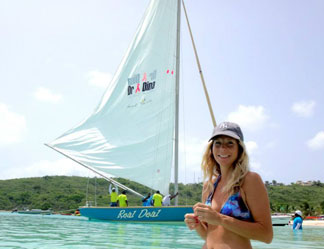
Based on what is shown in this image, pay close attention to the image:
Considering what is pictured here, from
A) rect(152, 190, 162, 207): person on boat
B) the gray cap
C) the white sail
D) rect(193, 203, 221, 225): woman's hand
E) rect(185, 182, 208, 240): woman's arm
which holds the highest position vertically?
the white sail

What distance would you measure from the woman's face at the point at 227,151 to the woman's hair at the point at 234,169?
0.08 feet

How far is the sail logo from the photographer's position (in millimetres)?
17625

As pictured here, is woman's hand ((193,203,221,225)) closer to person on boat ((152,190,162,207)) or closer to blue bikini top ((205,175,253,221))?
blue bikini top ((205,175,253,221))

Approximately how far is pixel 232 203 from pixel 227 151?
25 centimetres

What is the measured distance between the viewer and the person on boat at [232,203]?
5.89ft

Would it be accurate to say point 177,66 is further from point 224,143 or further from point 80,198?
point 80,198

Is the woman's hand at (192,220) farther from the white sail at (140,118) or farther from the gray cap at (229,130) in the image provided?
the white sail at (140,118)

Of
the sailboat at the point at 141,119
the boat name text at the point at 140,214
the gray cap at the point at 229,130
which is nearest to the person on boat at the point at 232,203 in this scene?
the gray cap at the point at 229,130

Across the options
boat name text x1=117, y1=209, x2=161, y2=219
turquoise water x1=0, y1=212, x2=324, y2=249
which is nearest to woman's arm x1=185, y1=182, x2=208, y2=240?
turquoise water x1=0, y1=212, x2=324, y2=249

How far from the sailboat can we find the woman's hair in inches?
541

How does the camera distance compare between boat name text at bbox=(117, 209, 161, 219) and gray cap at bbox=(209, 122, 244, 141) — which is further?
boat name text at bbox=(117, 209, 161, 219)

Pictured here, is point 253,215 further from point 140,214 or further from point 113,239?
point 140,214

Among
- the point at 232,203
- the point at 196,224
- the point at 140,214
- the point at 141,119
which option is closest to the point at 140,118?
the point at 141,119

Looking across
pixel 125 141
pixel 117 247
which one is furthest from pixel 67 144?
pixel 117 247
